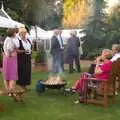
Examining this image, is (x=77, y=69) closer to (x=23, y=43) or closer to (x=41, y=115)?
(x=23, y=43)

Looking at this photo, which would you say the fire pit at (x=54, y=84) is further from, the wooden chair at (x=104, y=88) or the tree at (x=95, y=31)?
the tree at (x=95, y=31)

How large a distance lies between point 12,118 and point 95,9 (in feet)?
60.1

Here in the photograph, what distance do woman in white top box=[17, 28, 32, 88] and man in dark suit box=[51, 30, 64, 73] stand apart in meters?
5.08

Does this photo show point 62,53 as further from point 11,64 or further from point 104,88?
point 104,88

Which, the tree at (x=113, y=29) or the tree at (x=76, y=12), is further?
the tree at (x=76, y=12)

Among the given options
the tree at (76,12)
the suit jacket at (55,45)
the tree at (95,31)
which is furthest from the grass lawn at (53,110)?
the tree at (76,12)

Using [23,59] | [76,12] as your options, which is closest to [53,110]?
[23,59]

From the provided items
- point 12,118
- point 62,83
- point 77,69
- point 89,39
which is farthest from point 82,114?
point 89,39

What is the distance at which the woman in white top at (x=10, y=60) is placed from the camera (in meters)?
9.73

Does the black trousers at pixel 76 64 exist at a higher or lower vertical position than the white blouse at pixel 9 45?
lower

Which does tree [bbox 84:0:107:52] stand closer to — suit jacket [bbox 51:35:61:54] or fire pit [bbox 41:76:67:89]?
suit jacket [bbox 51:35:61:54]

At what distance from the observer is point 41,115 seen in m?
8.24

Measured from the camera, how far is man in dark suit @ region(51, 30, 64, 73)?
51.6ft

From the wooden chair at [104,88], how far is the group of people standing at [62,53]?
20.8 feet
